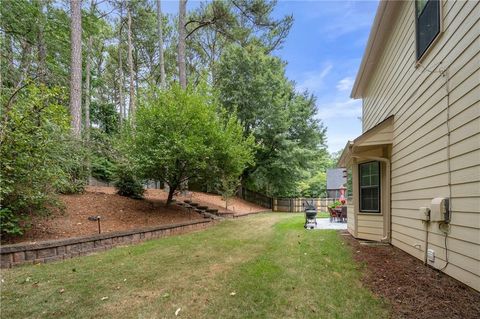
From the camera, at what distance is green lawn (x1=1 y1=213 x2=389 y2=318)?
2.65 m

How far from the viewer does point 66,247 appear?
475cm

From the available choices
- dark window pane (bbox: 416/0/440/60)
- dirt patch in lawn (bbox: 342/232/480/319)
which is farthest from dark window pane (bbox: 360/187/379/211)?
dark window pane (bbox: 416/0/440/60)

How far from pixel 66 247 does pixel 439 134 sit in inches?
243

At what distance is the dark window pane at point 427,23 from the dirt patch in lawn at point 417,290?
3245mm

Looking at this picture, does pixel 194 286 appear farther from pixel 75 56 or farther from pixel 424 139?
pixel 75 56

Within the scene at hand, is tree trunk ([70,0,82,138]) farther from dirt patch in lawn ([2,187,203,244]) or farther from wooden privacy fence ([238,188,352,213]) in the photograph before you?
wooden privacy fence ([238,188,352,213])

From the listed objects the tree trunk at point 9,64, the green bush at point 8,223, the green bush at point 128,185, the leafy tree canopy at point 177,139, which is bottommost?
the green bush at point 8,223

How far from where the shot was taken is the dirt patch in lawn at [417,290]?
8.31ft

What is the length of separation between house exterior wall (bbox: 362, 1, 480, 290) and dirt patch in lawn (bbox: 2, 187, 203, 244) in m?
5.99

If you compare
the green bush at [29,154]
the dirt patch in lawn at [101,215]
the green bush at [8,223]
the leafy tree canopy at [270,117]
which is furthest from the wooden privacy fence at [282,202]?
the green bush at [8,223]

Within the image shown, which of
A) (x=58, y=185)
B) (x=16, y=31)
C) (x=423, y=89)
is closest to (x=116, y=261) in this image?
(x=58, y=185)

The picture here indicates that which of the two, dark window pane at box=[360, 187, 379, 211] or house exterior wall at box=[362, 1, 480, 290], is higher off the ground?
house exterior wall at box=[362, 1, 480, 290]

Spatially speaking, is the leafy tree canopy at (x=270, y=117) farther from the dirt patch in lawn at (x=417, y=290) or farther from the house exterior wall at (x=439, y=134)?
the dirt patch in lawn at (x=417, y=290)

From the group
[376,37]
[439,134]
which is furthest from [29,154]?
[376,37]
